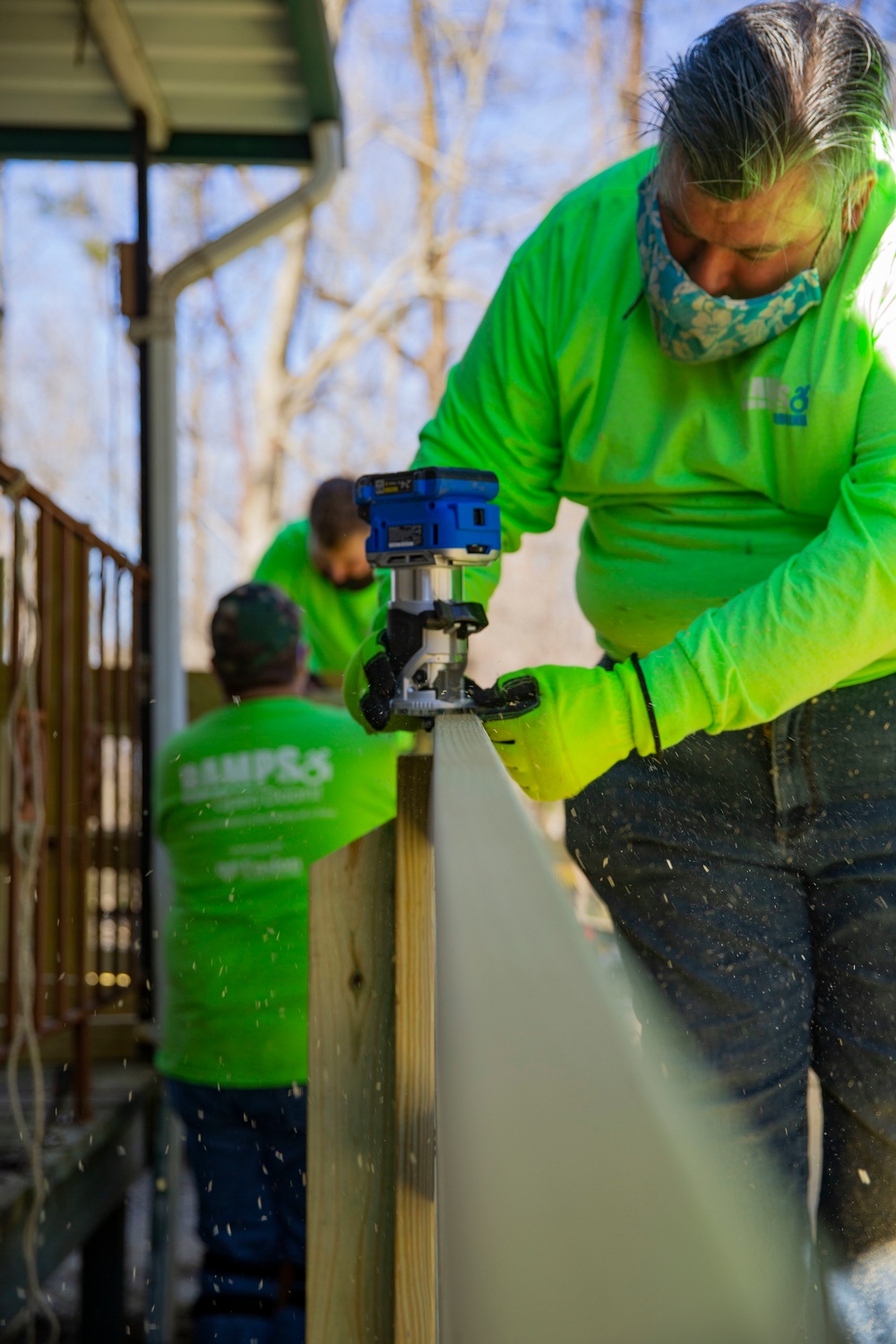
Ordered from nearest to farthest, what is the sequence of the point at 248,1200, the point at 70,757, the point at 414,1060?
the point at 414,1060
the point at 248,1200
the point at 70,757

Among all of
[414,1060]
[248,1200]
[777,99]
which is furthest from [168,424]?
[414,1060]

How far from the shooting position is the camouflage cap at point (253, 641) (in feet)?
9.37

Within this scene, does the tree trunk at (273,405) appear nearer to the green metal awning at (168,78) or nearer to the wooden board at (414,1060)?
the green metal awning at (168,78)

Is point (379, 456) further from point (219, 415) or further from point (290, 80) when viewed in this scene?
point (290, 80)

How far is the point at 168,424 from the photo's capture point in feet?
14.7

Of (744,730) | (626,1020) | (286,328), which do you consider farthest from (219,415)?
(626,1020)

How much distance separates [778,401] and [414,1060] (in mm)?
974

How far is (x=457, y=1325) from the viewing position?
27.6 inches

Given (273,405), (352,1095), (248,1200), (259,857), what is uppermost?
(273,405)

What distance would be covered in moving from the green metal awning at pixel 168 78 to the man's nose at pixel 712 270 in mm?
2580

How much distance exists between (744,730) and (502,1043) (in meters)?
1.14

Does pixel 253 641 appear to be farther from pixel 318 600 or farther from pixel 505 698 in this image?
pixel 318 600

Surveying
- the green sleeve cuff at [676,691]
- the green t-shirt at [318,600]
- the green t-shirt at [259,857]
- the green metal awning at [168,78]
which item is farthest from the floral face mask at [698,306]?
the green t-shirt at [318,600]

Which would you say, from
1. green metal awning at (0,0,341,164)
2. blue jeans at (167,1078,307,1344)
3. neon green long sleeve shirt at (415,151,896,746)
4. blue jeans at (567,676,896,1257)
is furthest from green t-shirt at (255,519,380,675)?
blue jeans at (567,676,896,1257)
